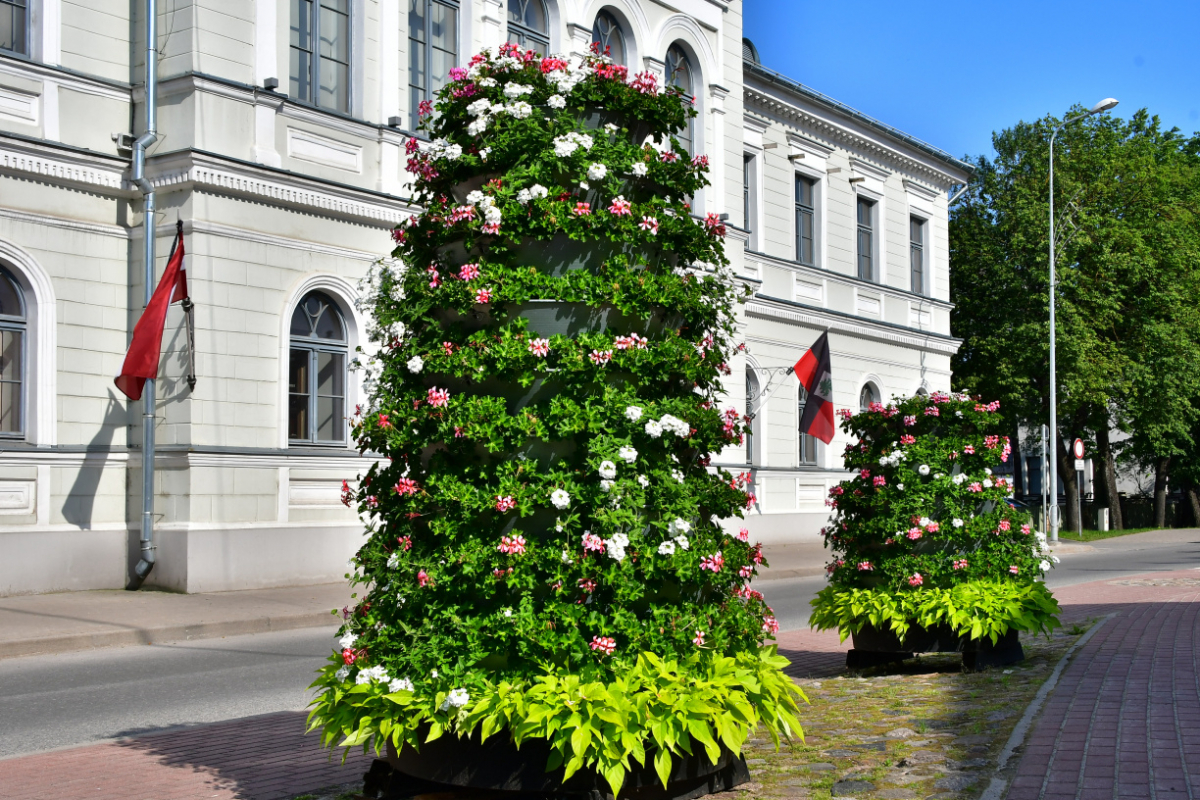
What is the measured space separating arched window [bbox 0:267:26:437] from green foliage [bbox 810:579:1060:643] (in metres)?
10.3

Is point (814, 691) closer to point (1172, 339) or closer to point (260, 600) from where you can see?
point (260, 600)

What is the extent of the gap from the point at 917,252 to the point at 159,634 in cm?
2675

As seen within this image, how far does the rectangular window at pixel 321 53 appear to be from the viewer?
17391mm

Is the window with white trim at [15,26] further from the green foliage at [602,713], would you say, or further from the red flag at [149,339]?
the green foliage at [602,713]

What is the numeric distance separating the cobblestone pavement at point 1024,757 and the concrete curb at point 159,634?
15.1ft

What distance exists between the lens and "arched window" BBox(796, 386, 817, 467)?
29263mm

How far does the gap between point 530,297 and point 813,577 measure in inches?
667

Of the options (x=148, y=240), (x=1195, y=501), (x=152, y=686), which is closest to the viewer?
(x=152, y=686)

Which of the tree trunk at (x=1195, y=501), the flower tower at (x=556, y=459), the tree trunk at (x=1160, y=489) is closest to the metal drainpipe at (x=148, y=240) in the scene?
the flower tower at (x=556, y=459)

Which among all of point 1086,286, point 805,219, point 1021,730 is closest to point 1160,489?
point 1086,286

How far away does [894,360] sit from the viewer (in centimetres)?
3256

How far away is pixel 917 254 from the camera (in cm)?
3472

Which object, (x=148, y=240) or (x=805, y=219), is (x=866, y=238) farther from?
(x=148, y=240)

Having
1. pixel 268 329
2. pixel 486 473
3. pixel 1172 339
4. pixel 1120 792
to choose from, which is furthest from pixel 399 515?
pixel 1172 339
